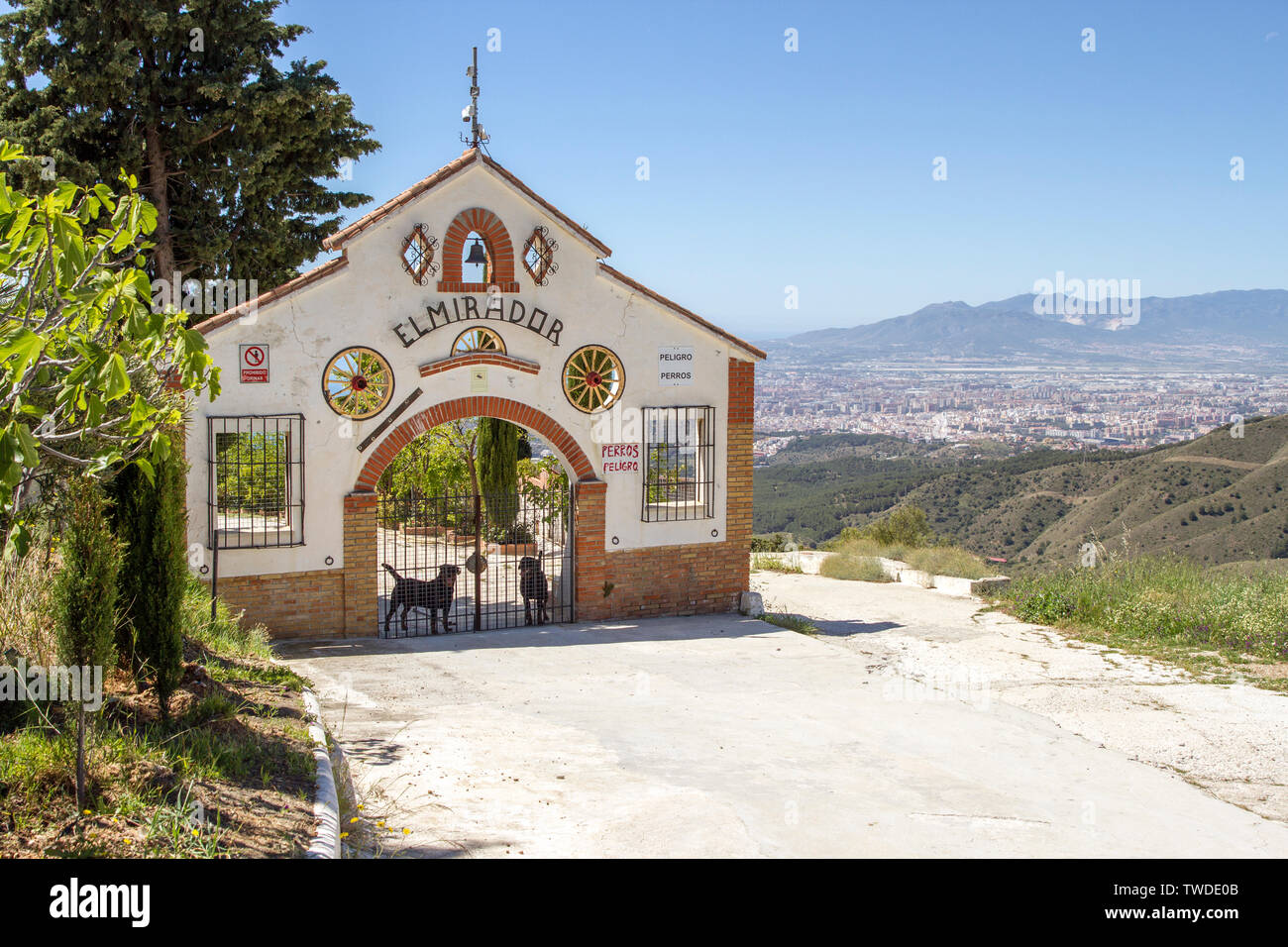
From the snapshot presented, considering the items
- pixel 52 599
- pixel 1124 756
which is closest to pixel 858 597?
Answer: pixel 1124 756

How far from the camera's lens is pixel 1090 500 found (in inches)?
2100

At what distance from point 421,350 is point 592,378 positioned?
95.1 inches

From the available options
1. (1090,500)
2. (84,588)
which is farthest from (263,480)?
(1090,500)

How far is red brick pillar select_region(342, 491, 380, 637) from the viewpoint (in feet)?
42.9

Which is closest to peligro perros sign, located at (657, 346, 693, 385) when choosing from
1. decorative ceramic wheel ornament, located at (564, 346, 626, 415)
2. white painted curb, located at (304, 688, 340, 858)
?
decorative ceramic wheel ornament, located at (564, 346, 626, 415)

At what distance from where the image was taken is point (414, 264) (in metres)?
13.2

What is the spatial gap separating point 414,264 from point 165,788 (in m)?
8.93

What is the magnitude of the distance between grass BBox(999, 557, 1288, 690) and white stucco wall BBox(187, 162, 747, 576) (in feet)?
Result: 19.1

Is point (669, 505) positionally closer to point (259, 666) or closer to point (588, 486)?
point (588, 486)

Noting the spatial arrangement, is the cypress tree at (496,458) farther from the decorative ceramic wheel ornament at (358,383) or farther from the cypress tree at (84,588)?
the cypress tree at (84,588)

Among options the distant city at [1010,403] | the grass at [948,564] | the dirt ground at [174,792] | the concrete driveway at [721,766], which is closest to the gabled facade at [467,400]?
the concrete driveway at [721,766]

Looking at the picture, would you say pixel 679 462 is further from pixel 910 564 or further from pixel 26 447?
pixel 26 447

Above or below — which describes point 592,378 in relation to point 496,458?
above

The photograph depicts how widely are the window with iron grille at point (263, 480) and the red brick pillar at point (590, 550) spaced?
12.3 feet
